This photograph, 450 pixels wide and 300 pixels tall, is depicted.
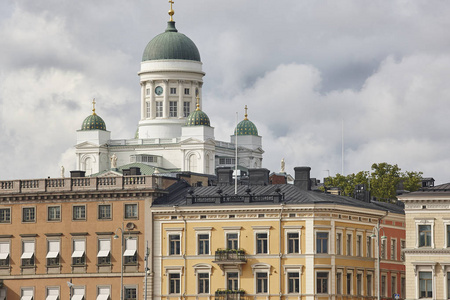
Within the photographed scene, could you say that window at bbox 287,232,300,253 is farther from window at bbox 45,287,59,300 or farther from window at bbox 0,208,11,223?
window at bbox 0,208,11,223


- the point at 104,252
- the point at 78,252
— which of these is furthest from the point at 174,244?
the point at 78,252

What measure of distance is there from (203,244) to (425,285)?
63.3 feet

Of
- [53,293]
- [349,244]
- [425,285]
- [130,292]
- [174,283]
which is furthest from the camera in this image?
[53,293]

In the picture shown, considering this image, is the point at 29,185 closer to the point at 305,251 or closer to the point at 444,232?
the point at 305,251

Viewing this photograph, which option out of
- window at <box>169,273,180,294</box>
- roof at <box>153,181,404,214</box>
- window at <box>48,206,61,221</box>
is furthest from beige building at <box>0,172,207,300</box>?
window at <box>169,273,180,294</box>

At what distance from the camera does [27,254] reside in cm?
12938

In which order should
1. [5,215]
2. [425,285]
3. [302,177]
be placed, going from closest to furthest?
1. [425,285]
2. [302,177]
3. [5,215]

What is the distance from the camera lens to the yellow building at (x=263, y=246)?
121250 millimetres

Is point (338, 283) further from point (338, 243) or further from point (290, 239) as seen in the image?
point (290, 239)

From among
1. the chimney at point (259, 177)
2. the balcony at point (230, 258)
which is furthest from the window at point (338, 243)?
the chimney at point (259, 177)

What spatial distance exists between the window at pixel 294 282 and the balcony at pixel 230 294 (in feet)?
11.9

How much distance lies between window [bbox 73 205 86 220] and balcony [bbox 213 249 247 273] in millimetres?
12237

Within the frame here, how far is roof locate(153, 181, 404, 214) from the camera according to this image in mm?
123062

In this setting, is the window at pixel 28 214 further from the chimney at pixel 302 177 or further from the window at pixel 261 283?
the chimney at pixel 302 177
